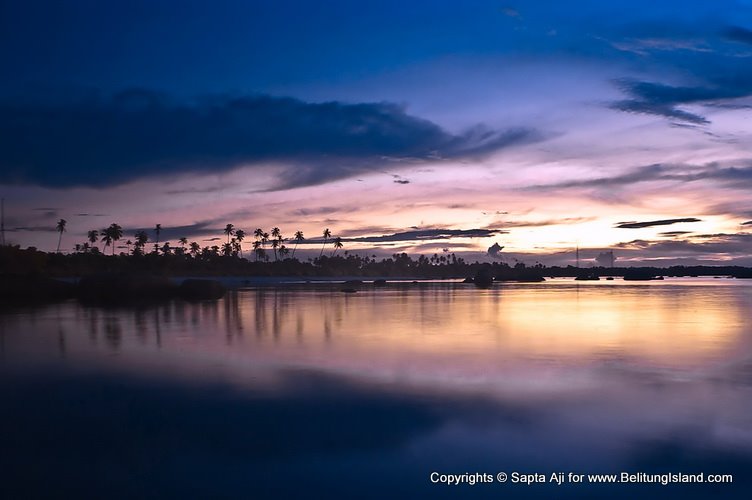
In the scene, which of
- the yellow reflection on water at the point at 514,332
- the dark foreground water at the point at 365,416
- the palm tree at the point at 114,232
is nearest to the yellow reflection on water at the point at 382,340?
the yellow reflection on water at the point at 514,332

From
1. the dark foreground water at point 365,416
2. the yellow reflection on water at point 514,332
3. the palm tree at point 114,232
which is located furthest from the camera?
the palm tree at point 114,232

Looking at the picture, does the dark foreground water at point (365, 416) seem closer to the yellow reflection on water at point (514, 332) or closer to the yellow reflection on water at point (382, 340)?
the yellow reflection on water at point (382, 340)

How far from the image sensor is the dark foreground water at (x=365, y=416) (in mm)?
8898

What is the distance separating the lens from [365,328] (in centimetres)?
3114

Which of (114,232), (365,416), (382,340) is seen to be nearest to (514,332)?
(382,340)

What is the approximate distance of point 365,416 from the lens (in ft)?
41.1

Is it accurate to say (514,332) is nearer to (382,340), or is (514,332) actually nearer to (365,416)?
(382,340)

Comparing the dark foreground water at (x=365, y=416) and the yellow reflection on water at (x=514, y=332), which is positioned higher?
the dark foreground water at (x=365, y=416)

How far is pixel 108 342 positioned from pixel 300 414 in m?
15.6

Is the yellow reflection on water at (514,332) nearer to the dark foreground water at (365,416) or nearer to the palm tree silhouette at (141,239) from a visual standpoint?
the dark foreground water at (365,416)

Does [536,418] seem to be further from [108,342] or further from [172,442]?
[108,342]

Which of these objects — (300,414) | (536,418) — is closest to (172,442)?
(300,414)

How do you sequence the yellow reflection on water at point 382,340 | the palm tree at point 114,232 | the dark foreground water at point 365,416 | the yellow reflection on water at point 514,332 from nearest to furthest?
the dark foreground water at point 365,416 < the yellow reflection on water at point 382,340 < the yellow reflection on water at point 514,332 < the palm tree at point 114,232

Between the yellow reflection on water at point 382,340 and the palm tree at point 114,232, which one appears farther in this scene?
the palm tree at point 114,232
